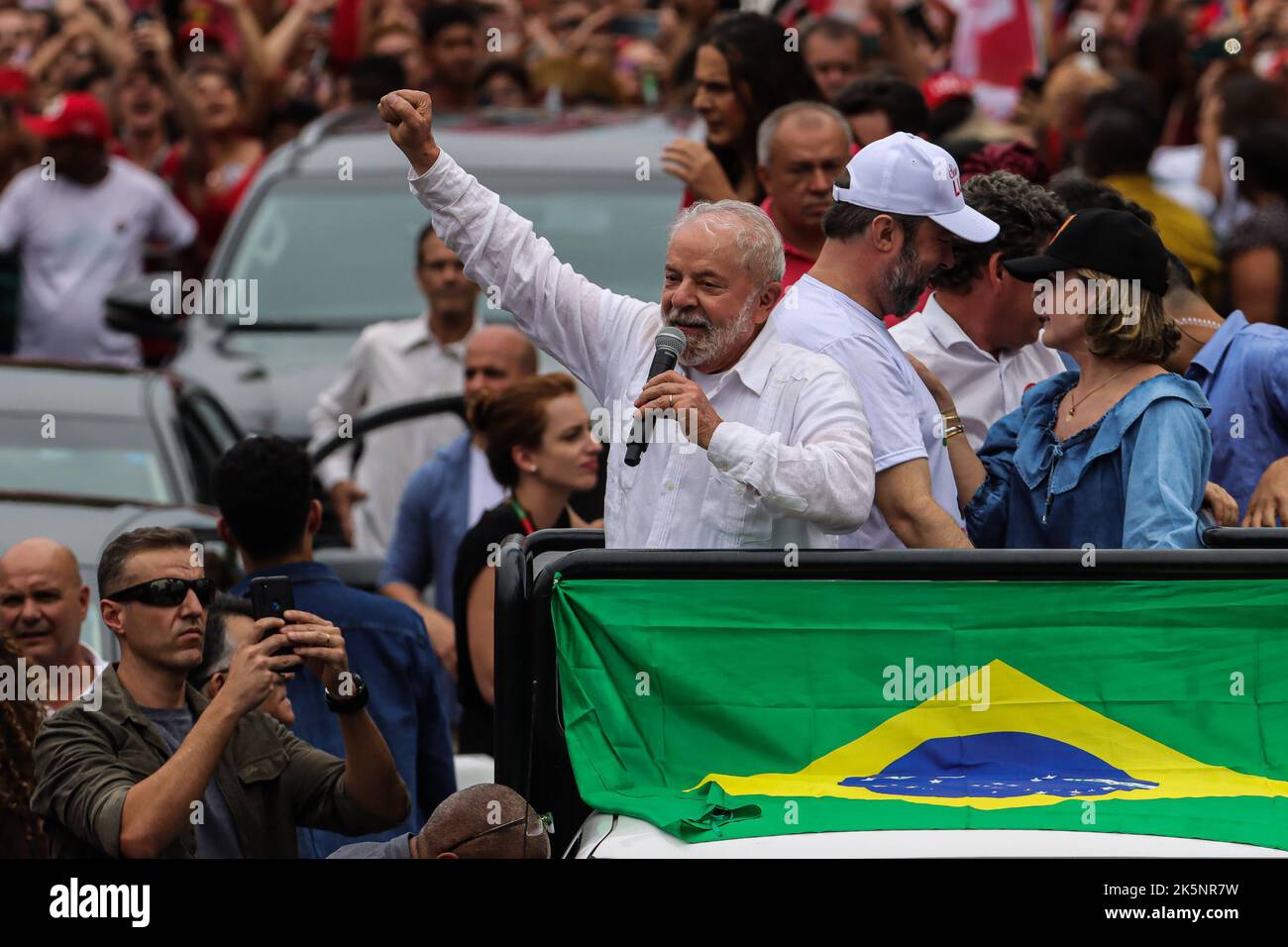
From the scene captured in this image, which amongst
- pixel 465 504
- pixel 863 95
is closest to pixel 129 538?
pixel 465 504

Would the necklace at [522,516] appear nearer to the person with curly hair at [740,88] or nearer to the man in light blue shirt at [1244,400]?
the person with curly hair at [740,88]

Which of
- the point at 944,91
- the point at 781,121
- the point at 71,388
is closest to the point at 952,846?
the point at 781,121

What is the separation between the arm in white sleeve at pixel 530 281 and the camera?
5.32m

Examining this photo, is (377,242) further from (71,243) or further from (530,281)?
(530,281)

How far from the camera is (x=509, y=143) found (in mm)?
11078

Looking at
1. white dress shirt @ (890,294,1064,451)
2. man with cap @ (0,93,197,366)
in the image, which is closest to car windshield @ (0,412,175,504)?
white dress shirt @ (890,294,1064,451)

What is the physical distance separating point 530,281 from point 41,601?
174cm

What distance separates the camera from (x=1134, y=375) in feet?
16.5

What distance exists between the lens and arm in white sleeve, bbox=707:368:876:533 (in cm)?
470

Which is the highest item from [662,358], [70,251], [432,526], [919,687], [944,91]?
[944,91]

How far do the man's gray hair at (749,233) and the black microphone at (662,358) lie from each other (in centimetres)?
23

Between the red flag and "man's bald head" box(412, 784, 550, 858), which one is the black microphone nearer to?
"man's bald head" box(412, 784, 550, 858)

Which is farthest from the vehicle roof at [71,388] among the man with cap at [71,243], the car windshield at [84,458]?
the man with cap at [71,243]
